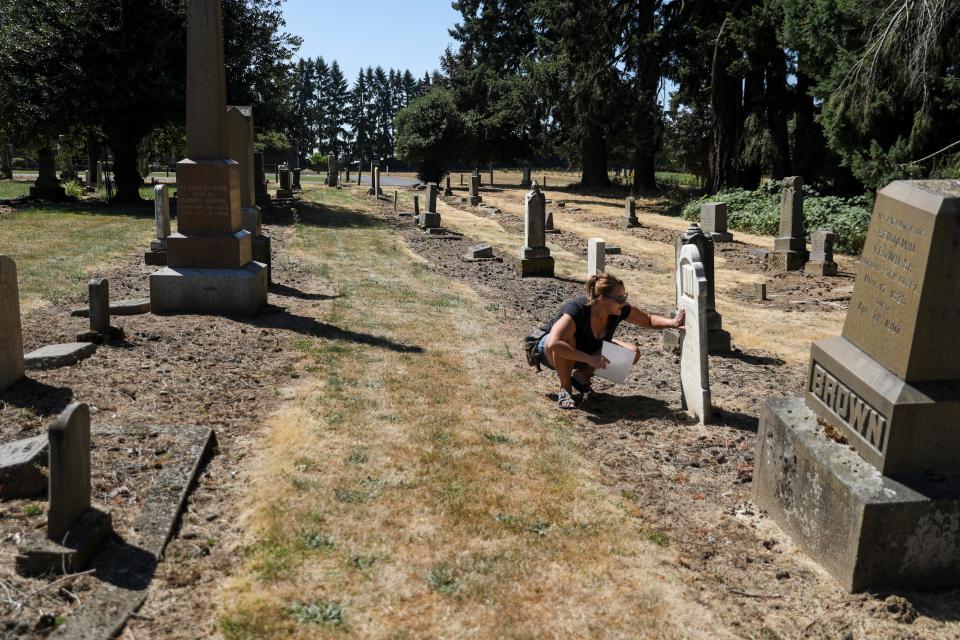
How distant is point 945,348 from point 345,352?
20.7ft

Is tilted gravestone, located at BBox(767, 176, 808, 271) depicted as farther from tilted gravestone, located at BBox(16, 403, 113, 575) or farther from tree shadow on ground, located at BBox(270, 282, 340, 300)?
tilted gravestone, located at BBox(16, 403, 113, 575)

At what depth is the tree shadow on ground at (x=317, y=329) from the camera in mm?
9758

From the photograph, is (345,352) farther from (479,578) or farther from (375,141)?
(375,141)

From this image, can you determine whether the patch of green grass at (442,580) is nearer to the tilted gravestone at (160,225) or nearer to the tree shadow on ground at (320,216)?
the tilted gravestone at (160,225)

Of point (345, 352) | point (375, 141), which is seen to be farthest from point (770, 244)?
point (375, 141)

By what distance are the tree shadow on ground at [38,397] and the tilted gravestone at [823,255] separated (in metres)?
15.2

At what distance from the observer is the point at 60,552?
409 centimetres

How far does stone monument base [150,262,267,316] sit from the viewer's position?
10.3m

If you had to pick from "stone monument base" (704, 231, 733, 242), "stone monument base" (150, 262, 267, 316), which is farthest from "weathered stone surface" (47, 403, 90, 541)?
"stone monument base" (704, 231, 733, 242)

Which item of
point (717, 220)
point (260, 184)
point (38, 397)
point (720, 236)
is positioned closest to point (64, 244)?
point (260, 184)

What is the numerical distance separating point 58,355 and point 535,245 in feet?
34.0

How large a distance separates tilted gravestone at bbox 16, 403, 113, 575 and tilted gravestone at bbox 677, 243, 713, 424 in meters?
4.87

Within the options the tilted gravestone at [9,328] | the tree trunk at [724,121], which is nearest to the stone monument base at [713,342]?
the tilted gravestone at [9,328]

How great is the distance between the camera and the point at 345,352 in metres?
9.21
